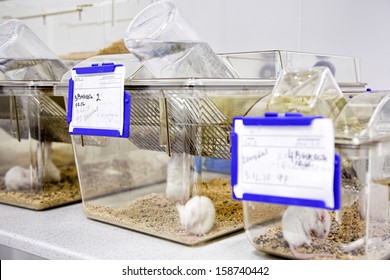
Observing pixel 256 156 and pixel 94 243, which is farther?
pixel 94 243

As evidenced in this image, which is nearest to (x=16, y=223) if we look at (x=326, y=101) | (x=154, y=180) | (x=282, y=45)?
(x=154, y=180)

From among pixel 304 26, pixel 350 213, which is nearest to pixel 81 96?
pixel 350 213

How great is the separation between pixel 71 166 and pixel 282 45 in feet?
2.13

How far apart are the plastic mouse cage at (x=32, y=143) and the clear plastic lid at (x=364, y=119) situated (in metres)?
0.66

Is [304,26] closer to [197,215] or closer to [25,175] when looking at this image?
[197,215]

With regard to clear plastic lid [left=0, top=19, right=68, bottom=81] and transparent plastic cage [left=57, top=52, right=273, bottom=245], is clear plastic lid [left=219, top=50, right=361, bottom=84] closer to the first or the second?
transparent plastic cage [left=57, top=52, right=273, bottom=245]

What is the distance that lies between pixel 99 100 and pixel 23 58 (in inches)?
14.7

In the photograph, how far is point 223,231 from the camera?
35.1 inches

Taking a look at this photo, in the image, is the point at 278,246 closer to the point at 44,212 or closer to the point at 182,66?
the point at 182,66

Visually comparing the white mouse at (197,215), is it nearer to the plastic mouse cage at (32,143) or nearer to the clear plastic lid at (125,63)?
the clear plastic lid at (125,63)

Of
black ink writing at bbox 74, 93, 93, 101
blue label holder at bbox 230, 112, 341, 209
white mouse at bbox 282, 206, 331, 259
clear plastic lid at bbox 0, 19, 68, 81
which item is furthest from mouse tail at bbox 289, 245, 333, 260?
clear plastic lid at bbox 0, 19, 68, 81

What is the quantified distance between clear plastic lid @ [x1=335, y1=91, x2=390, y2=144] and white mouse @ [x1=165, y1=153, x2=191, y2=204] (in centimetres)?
29

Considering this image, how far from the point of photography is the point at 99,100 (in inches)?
36.2

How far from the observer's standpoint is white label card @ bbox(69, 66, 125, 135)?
89 centimetres
